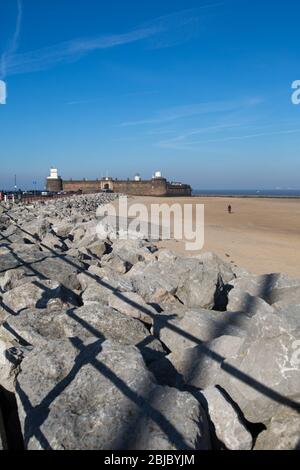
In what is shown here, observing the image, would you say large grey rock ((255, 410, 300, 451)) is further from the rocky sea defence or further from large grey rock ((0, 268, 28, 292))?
large grey rock ((0, 268, 28, 292))

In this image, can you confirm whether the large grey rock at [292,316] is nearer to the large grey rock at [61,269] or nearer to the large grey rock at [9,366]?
the large grey rock at [9,366]

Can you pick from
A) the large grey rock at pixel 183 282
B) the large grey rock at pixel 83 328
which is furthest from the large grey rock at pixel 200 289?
the large grey rock at pixel 83 328

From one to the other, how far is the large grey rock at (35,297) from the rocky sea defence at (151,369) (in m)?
0.01

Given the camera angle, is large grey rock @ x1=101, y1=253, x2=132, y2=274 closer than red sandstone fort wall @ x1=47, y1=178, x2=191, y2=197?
Yes

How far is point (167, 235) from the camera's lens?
13883 millimetres

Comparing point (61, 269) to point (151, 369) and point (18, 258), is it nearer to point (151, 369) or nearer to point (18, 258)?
point (18, 258)

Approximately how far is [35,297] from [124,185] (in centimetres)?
7323

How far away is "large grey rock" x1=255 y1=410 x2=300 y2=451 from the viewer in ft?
8.56

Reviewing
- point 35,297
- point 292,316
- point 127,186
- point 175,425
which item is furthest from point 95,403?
point 127,186

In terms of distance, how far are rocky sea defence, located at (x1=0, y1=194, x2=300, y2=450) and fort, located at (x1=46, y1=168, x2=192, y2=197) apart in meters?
69.7

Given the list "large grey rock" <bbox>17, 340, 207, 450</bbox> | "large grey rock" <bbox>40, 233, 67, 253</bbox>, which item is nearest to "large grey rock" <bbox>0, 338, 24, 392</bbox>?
"large grey rock" <bbox>17, 340, 207, 450</bbox>

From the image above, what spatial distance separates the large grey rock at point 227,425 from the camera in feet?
8.91

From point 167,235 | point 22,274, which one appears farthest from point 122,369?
point 167,235

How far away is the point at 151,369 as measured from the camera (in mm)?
3510
